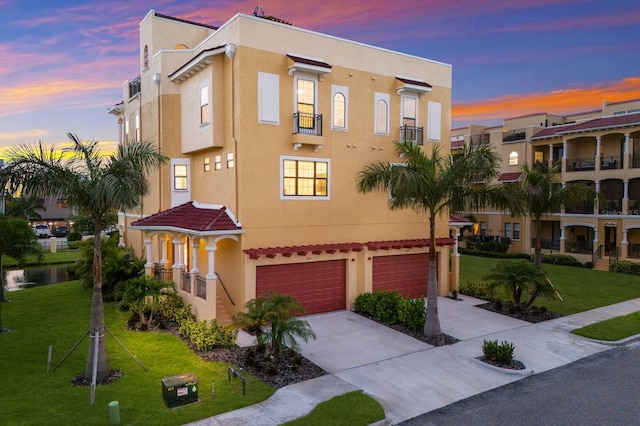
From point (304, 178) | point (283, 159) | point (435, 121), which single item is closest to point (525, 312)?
point (435, 121)

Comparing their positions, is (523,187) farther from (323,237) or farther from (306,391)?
(306,391)

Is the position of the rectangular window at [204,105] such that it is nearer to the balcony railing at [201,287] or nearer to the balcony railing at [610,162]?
the balcony railing at [201,287]

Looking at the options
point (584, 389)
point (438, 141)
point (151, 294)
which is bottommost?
point (584, 389)

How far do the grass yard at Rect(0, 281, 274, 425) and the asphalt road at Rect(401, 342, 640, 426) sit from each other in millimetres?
4902

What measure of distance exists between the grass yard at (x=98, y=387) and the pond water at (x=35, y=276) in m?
11.9

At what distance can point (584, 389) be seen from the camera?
11695 millimetres

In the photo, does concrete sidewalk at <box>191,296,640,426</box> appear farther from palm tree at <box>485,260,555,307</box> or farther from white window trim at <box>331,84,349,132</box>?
white window trim at <box>331,84,349,132</box>

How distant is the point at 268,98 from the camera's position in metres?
17.4

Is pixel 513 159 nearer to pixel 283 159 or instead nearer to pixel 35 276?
pixel 283 159

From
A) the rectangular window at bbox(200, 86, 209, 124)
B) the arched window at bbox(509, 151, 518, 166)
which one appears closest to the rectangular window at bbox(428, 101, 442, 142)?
the rectangular window at bbox(200, 86, 209, 124)

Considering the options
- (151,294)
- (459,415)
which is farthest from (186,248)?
(459,415)

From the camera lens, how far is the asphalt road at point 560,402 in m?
9.99

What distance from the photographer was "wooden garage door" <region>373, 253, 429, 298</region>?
20.8 meters

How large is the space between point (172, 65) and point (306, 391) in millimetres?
17781
